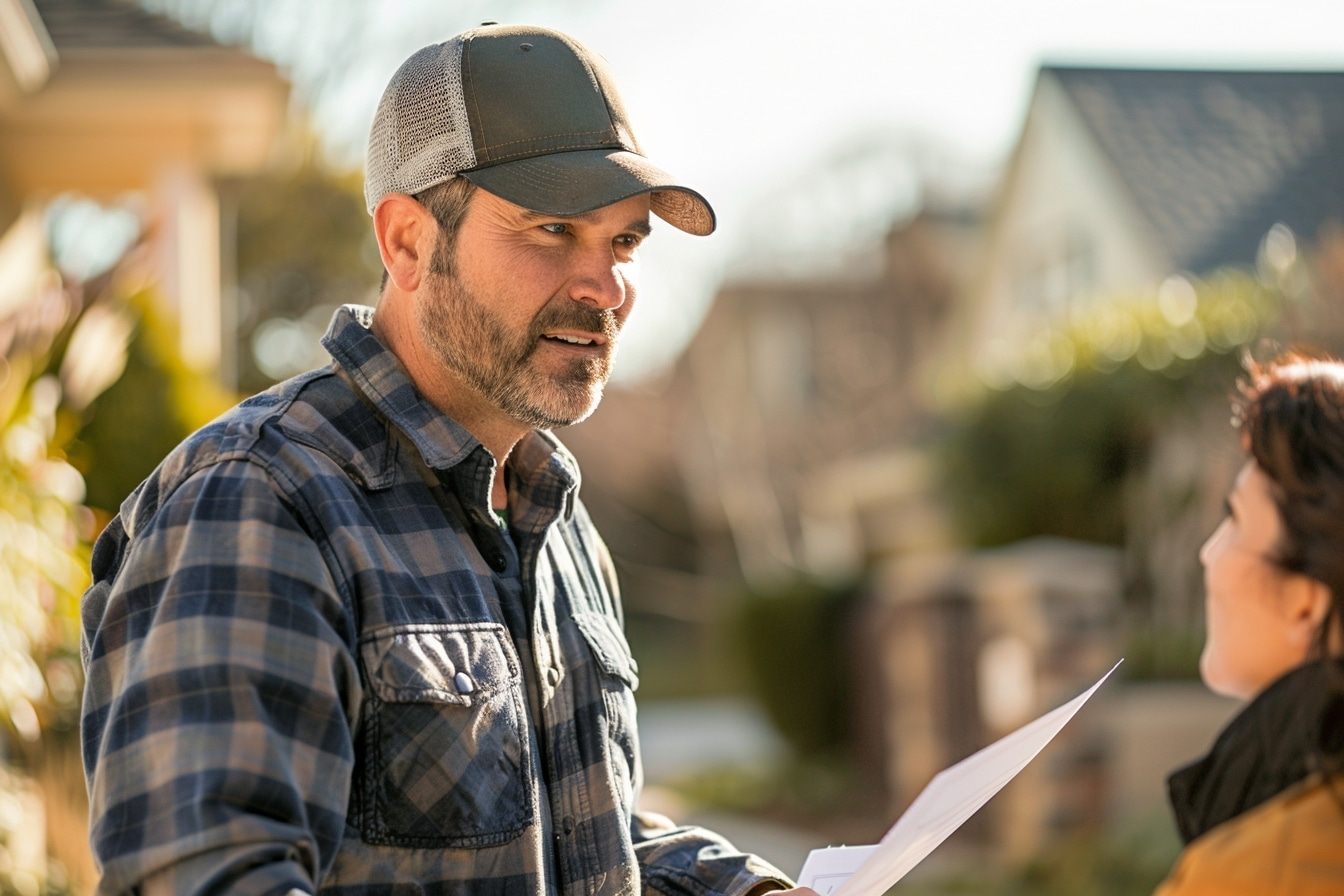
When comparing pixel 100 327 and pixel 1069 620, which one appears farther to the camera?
pixel 1069 620

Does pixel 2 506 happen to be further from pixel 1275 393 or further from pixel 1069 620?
pixel 1069 620

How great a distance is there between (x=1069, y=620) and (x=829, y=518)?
11.2 meters

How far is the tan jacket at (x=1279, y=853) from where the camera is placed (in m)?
1.90

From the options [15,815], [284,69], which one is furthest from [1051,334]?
[15,815]

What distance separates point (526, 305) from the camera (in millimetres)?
2367

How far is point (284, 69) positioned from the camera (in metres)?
7.91

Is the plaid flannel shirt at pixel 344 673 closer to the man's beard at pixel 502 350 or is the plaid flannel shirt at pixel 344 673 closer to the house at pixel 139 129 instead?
the man's beard at pixel 502 350

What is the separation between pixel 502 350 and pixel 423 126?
330 millimetres

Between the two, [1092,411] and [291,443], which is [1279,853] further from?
[1092,411]

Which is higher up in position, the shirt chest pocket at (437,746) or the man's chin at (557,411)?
the man's chin at (557,411)

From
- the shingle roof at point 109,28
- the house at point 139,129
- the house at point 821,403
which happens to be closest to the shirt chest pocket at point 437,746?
the house at point 139,129

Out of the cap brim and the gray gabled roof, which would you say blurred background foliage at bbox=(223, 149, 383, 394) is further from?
the cap brim

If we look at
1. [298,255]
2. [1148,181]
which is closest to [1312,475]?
[298,255]

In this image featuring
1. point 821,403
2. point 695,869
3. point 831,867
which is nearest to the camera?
point 831,867
